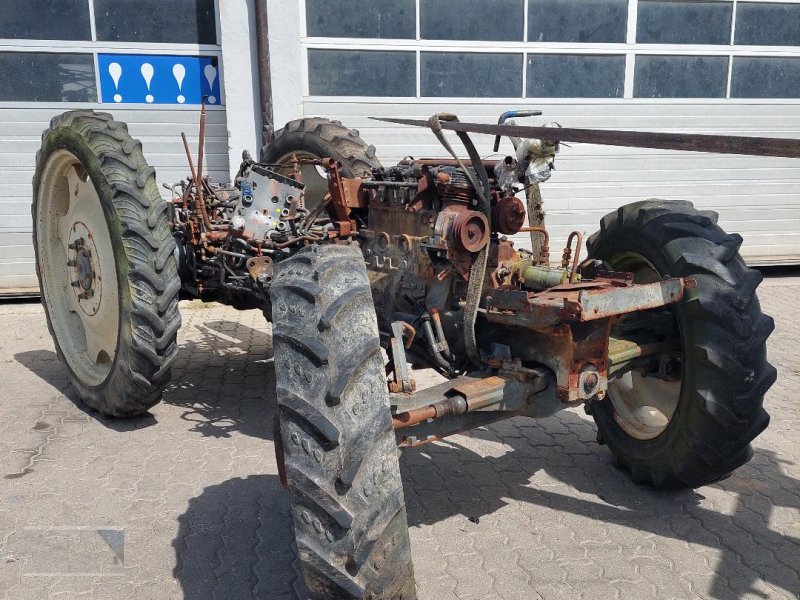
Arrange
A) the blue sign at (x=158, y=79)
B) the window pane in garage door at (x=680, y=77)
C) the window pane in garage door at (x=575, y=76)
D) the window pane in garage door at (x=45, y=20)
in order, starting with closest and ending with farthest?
1. the window pane in garage door at (x=45, y=20)
2. the blue sign at (x=158, y=79)
3. the window pane in garage door at (x=575, y=76)
4. the window pane in garage door at (x=680, y=77)

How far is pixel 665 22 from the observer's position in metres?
8.49

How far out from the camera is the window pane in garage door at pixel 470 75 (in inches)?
320

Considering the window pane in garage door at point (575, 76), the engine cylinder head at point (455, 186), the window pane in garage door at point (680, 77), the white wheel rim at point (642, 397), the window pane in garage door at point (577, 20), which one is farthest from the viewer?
the window pane in garage door at point (680, 77)

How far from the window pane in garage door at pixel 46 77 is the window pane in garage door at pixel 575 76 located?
4.80 m

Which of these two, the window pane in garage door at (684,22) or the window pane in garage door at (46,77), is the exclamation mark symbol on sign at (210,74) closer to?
the window pane in garage door at (46,77)

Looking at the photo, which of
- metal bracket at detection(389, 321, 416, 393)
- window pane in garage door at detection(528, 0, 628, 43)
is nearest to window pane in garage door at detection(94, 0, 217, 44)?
window pane in garage door at detection(528, 0, 628, 43)

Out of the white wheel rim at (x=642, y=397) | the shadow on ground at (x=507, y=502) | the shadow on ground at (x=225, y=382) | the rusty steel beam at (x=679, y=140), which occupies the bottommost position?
the shadow on ground at (x=225, y=382)

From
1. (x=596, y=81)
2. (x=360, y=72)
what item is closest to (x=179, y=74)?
(x=360, y=72)

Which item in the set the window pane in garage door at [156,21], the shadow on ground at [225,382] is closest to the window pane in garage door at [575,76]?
the window pane in garage door at [156,21]

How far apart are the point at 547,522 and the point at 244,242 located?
2.40m

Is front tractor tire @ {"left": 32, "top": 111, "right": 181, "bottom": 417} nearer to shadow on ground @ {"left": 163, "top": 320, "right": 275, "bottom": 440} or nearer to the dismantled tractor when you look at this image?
the dismantled tractor

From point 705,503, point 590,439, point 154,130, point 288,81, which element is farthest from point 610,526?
point 154,130

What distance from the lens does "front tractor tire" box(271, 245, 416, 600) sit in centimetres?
209

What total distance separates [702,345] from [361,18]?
6.02m
